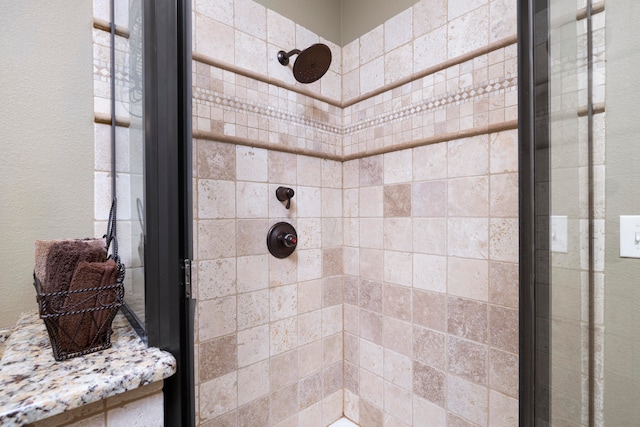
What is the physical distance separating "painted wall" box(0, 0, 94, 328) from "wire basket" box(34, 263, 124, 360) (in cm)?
40

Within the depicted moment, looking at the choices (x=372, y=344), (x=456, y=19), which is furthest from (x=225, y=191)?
(x=456, y=19)

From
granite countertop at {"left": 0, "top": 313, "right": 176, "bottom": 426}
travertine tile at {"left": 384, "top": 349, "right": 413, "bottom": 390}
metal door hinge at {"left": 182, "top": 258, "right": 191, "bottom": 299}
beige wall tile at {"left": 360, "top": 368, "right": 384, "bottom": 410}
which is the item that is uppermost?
metal door hinge at {"left": 182, "top": 258, "right": 191, "bottom": 299}

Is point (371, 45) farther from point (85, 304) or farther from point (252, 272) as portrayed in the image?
point (85, 304)

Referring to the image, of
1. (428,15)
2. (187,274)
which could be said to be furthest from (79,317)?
(428,15)

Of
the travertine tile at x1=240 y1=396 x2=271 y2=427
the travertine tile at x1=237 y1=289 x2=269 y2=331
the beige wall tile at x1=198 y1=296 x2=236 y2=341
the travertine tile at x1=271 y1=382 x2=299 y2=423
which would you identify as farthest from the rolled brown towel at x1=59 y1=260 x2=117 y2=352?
the travertine tile at x1=271 y1=382 x2=299 y2=423

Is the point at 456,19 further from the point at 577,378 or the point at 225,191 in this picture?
the point at 577,378

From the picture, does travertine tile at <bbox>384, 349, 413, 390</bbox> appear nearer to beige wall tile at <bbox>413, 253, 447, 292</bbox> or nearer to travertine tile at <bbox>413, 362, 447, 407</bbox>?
travertine tile at <bbox>413, 362, 447, 407</bbox>

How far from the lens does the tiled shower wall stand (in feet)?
3.56

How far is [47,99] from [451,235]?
4.78 ft

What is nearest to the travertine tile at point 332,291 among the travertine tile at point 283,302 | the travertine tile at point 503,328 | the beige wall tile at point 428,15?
the travertine tile at point 283,302

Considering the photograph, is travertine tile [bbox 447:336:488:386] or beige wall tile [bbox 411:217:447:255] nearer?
travertine tile [bbox 447:336:488:386]

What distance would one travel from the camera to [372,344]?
1491 millimetres

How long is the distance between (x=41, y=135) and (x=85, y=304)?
0.61m

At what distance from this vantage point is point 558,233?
61cm
